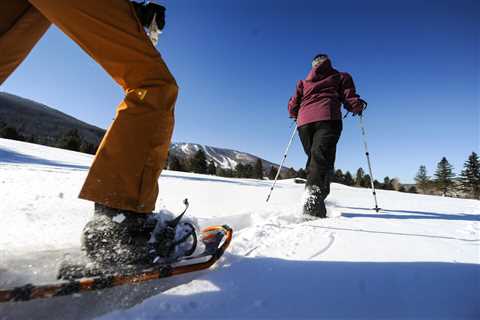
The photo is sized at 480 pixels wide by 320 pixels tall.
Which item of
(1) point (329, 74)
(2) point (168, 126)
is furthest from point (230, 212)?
(1) point (329, 74)

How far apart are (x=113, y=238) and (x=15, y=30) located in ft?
4.44

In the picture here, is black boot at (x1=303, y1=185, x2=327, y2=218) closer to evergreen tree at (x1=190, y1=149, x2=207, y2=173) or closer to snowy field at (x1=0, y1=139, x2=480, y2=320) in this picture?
snowy field at (x1=0, y1=139, x2=480, y2=320)

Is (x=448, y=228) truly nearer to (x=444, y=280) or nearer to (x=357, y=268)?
(x=444, y=280)

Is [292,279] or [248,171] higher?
[248,171]

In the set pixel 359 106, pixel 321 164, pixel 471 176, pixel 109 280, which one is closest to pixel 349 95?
pixel 359 106

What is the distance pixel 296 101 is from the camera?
423 cm

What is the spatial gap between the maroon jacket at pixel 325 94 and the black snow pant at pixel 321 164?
20 centimetres

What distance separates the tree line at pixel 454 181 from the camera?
158 feet

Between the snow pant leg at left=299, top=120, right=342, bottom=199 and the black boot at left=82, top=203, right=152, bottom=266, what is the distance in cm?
244

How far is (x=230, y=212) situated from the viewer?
3.01 m

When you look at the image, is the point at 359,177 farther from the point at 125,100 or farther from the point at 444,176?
the point at 125,100

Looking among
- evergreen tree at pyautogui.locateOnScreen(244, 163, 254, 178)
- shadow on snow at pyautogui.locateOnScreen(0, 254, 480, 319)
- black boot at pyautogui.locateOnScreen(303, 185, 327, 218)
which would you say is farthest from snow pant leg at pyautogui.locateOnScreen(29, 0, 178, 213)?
evergreen tree at pyautogui.locateOnScreen(244, 163, 254, 178)

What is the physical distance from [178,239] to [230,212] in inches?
64.0

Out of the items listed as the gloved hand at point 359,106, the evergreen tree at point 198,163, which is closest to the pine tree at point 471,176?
the evergreen tree at point 198,163
